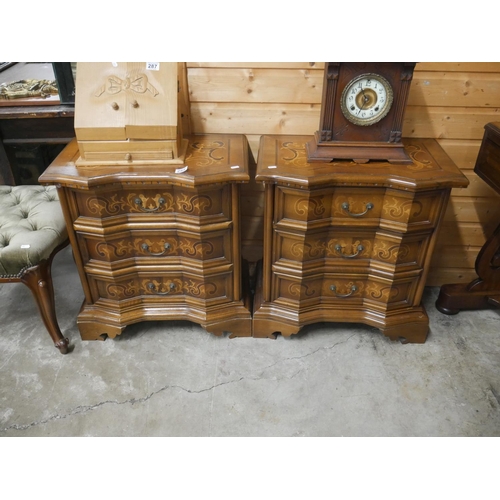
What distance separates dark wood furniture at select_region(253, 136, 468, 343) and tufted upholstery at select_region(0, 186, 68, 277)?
97 cm

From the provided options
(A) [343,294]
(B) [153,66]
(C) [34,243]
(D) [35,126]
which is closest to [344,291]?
(A) [343,294]

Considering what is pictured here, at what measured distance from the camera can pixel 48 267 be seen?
1895 millimetres

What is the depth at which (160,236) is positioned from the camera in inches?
72.7

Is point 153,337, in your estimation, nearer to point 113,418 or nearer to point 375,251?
point 113,418

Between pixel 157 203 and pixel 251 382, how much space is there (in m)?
0.90

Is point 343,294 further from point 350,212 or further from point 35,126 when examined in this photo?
point 35,126

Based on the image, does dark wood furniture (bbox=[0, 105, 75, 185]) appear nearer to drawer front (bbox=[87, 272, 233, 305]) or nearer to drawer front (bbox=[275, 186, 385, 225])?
drawer front (bbox=[87, 272, 233, 305])

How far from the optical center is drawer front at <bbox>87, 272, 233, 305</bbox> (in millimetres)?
1956

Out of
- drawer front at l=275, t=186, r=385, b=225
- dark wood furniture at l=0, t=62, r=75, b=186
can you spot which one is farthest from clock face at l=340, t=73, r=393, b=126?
dark wood furniture at l=0, t=62, r=75, b=186

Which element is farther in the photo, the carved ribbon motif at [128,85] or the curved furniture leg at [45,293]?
the curved furniture leg at [45,293]

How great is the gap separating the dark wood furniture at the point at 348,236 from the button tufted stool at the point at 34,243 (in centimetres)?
95

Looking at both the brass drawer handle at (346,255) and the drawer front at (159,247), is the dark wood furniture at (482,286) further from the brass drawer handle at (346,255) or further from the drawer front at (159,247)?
the drawer front at (159,247)

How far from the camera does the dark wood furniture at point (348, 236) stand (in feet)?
5.46

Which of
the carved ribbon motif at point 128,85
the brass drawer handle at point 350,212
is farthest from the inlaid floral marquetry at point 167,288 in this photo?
the carved ribbon motif at point 128,85
